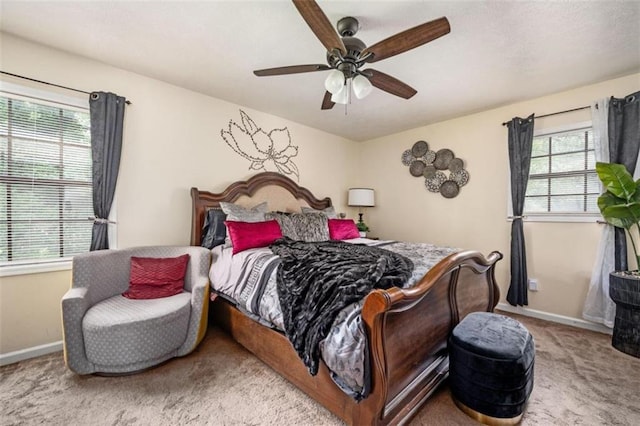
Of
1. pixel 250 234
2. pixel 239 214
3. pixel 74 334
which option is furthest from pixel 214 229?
pixel 74 334

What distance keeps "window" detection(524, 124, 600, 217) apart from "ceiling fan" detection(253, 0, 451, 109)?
2183 mm

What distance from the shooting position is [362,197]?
4.57 meters

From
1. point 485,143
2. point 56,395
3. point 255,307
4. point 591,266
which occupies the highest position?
point 485,143

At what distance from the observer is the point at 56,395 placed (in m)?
1.74

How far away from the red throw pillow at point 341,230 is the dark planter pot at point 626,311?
2560 mm

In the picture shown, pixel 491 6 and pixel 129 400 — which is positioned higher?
pixel 491 6

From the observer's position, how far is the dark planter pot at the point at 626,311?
7.53 ft

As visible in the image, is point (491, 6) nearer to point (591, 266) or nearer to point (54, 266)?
point (591, 266)

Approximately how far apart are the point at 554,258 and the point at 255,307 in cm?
339

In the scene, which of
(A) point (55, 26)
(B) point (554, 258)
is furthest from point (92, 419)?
(B) point (554, 258)

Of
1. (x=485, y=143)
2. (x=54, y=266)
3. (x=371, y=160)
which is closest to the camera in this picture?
(x=54, y=266)

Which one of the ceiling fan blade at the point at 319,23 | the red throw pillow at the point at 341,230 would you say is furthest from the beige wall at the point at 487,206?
the ceiling fan blade at the point at 319,23

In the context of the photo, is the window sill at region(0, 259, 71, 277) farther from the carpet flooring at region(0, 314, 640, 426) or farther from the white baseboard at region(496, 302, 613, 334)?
the white baseboard at region(496, 302, 613, 334)

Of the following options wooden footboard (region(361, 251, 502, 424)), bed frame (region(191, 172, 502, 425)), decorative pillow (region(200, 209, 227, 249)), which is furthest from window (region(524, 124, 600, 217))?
decorative pillow (region(200, 209, 227, 249))
